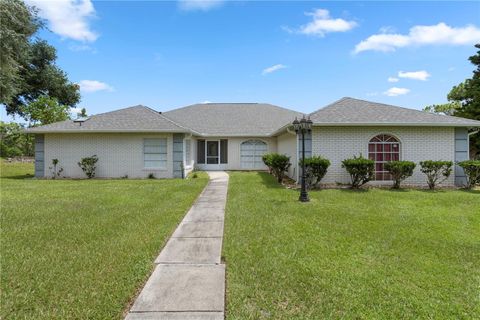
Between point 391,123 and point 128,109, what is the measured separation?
48.9 feet

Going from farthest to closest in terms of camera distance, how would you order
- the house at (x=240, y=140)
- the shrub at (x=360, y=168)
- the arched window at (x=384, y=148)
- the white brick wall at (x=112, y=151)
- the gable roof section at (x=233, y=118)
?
the gable roof section at (x=233, y=118)
the white brick wall at (x=112, y=151)
the arched window at (x=384, y=148)
the house at (x=240, y=140)
the shrub at (x=360, y=168)

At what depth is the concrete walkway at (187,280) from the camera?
121 inches

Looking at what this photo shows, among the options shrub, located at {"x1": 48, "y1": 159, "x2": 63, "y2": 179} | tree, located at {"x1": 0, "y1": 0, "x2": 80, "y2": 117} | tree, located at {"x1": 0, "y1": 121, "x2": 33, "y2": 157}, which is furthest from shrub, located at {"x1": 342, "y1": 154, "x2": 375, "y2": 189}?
tree, located at {"x1": 0, "y1": 121, "x2": 33, "y2": 157}

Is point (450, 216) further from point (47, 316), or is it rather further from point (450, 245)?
point (47, 316)

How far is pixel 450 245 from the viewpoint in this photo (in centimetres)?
516

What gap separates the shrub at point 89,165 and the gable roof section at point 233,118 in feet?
24.0

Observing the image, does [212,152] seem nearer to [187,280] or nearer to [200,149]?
[200,149]

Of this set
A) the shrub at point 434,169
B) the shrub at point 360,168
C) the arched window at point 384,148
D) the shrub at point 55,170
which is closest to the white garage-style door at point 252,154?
the arched window at point 384,148

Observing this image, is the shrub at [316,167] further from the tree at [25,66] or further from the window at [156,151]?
the tree at [25,66]

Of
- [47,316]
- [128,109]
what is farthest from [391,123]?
[128,109]

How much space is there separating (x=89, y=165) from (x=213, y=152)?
29.3 feet

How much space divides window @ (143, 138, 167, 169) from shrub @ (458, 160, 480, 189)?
14.3 meters

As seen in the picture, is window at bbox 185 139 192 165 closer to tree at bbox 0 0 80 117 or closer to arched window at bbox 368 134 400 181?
tree at bbox 0 0 80 117

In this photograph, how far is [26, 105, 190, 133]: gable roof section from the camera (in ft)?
51.4
